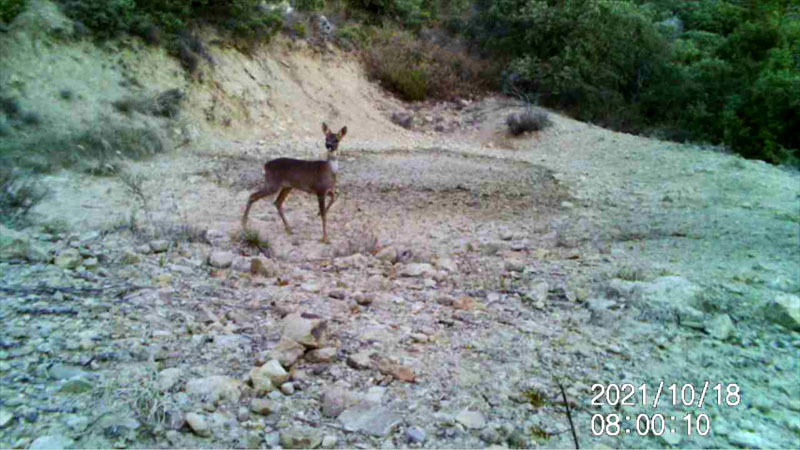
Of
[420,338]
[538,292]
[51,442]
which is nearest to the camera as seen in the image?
[51,442]

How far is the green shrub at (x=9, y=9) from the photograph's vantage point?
36.4 ft

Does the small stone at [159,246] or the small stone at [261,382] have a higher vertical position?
the small stone at [261,382]

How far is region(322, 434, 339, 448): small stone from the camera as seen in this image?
10.2 ft

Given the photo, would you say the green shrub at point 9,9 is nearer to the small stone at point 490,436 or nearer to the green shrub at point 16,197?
the green shrub at point 16,197

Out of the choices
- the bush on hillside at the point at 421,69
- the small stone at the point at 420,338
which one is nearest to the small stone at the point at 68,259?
the small stone at the point at 420,338

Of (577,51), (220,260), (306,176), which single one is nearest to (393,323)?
(220,260)

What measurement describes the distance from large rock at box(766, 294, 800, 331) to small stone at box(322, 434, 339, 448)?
344cm

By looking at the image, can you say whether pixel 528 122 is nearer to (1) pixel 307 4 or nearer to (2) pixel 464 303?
(1) pixel 307 4

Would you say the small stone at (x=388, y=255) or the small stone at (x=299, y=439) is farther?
the small stone at (x=388, y=255)

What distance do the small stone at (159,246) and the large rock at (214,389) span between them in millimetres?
2618

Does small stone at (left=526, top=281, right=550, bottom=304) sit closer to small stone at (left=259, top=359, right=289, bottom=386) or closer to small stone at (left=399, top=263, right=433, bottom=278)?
small stone at (left=399, top=263, right=433, bottom=278)

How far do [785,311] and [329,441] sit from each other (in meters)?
3.51

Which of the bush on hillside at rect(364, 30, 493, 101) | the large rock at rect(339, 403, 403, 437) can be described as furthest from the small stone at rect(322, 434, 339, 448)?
the bush on hillside at rect(364, 30, 493, 101)

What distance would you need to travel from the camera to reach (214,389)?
11.3ft
